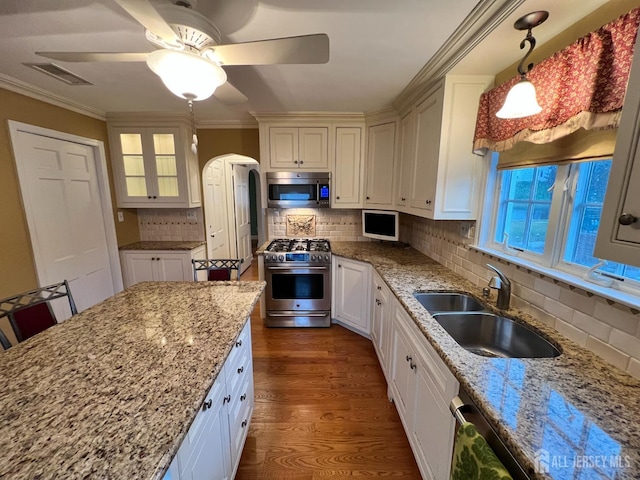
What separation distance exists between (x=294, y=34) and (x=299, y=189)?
165 centimetres

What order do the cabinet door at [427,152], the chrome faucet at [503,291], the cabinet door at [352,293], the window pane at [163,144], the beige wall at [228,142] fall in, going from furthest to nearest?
the beige wall at [228,142] → the window pane at [163,144] → the cabinet door at [352,293] → the cabinet door at [427,152] → the chrome faucet at [503,291]

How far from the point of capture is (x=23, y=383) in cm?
86

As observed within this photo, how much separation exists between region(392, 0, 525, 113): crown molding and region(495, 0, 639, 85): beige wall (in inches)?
8.4

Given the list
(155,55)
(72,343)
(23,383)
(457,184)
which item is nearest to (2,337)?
(72,343)

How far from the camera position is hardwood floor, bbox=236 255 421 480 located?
4.87ft

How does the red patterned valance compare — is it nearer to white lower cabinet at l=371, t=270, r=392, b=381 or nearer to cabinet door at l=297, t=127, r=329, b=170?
white lower cabinet at l=371, t=270, r=392, b=381

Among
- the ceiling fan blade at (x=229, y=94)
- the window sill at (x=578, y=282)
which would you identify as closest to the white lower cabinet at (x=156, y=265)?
the ceiling fan blade at (x=229, y=94)

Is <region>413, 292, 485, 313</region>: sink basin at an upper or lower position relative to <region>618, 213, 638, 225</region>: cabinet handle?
lower

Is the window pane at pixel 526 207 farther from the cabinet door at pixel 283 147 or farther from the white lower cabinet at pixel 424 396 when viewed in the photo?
the cabinet door at pixel 283 147

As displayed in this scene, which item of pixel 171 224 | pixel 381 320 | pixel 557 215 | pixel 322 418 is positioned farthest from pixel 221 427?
pixel 171 224

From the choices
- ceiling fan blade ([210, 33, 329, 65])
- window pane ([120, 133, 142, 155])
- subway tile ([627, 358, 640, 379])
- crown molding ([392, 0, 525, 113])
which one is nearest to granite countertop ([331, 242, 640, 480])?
subway tile ([627, 358, 640, 379])

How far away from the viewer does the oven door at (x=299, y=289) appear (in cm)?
283

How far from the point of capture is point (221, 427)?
1126 millimetres

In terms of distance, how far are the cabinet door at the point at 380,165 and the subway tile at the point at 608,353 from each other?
189 centimetres
